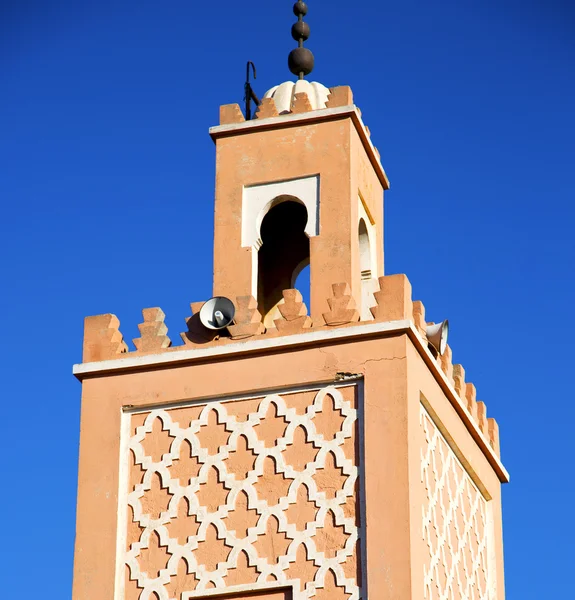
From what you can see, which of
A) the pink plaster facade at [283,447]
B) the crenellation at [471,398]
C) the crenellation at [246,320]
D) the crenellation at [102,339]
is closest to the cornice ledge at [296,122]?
the pink plaster facade at [283,447]

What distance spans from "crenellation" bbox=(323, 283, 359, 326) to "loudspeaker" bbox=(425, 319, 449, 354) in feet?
3.01

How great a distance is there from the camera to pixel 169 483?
18.5 metres

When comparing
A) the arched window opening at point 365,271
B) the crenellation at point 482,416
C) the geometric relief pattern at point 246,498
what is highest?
the arched window opening at point 365,271

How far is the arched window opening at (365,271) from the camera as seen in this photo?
20359 mm

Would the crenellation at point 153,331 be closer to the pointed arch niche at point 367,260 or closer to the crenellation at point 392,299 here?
the crenellation at point 392,299

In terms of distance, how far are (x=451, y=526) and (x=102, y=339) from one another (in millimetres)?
3586

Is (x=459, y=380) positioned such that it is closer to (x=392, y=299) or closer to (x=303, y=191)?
(x=392, y=299)

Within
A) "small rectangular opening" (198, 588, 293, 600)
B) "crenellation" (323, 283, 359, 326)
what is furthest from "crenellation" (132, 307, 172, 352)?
"small rectangular opening" (198, 588, 293, 600)

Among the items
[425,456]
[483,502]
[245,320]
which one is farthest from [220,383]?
[483,502]

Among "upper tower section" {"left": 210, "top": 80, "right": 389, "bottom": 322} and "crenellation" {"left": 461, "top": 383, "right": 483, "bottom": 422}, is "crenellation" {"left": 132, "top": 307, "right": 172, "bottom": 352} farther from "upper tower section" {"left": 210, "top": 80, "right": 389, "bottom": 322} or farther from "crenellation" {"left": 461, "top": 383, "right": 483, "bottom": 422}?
"crenellation" {"left": 461, "top": 383, "right": 483, "bottom": 422}

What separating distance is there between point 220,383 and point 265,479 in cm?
101

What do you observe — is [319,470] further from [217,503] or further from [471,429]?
[471,429]

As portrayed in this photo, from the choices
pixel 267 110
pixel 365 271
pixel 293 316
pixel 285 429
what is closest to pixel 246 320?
pixel 293 316

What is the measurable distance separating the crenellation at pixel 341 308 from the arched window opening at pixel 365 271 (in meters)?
1.65
